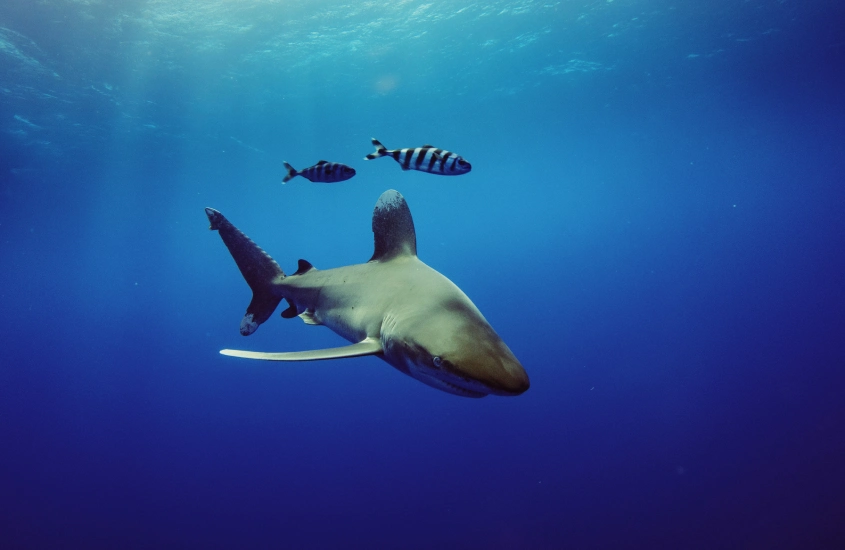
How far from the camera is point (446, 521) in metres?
11.9

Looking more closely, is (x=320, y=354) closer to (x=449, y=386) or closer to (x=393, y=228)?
(x=449, y=386)

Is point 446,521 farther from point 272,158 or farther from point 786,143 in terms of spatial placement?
point 786,143

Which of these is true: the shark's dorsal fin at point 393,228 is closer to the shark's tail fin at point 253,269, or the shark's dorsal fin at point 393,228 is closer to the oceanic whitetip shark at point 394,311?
the oceanic whitetip shark at point 394,311

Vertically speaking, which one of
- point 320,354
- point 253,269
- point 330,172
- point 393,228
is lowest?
point 320,354

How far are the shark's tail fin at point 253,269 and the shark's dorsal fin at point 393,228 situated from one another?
1.91 meters

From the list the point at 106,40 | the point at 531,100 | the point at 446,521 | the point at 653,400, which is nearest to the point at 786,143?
the point at 531,100

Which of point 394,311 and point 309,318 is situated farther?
point 309,318

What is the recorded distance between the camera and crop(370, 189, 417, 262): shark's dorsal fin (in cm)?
457

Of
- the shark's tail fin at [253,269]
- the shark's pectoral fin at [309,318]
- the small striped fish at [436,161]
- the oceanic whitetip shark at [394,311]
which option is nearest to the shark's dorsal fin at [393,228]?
the oceanic whitetip shark at [394,311]

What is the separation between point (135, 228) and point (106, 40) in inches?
1376

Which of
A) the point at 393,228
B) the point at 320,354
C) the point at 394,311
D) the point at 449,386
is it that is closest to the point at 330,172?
the point at 393,228

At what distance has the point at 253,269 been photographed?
5855 mm

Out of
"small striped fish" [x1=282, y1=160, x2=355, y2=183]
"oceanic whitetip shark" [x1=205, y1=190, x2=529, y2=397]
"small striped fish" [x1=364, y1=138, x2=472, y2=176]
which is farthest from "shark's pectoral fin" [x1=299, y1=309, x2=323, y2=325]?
"small striped fish" [x1=364, y1=138, x2=472, y2=176]

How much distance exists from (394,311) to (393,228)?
1.30 meters
